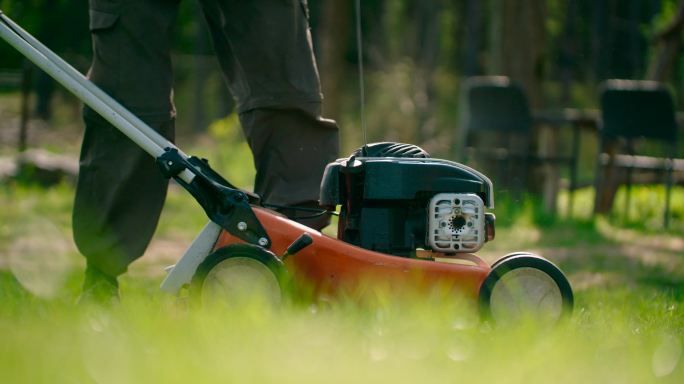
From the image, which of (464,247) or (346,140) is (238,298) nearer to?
(464,247)

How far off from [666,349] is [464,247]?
2.24 feet

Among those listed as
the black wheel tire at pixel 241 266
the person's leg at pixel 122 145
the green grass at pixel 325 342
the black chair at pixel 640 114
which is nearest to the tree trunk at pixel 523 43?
the black chair at pixel 640 114

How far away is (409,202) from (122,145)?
0.89 meters

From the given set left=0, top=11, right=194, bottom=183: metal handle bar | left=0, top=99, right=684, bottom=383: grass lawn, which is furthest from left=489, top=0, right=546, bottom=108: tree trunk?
left=0, top=11, right=194, bottom=183: metal handle bar

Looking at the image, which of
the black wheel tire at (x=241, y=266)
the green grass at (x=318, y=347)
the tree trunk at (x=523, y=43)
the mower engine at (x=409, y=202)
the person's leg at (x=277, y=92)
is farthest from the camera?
the tree trunk at (x=523, y=43)

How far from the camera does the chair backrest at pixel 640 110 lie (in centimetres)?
799

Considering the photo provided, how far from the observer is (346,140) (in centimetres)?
1321

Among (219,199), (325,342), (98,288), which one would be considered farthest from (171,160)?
(325,342)

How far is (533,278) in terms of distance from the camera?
285 cm

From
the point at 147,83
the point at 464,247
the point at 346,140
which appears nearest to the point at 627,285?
the point at 464,247

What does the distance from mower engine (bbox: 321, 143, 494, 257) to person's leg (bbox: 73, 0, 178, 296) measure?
63cm

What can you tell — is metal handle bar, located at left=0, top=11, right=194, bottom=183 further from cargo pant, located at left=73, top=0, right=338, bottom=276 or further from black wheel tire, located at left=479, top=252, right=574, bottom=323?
black wheel tire, located at left=479, top=252, right=574, bottom=323

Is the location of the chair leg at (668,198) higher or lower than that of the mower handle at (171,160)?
lower

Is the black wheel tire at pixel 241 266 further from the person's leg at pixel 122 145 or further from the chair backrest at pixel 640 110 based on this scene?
the chair backrest at pixel 640 110
